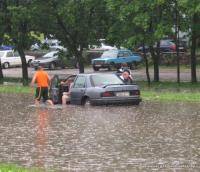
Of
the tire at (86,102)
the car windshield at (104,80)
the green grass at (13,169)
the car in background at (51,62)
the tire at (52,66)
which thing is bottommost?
the tire at (52,66)

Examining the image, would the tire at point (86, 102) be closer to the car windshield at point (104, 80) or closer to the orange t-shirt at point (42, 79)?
the car windshield at point (104, 80)

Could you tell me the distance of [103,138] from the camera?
16516 millimetres

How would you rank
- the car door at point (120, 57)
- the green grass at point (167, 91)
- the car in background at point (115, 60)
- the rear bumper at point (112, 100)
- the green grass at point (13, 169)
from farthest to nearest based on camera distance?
the car door at point (120, 57) → the car in background at point (115, 60) → the green grass at point (167, 91) → the rear bumper at point (112, 100) → the green grass at point (13, 169)

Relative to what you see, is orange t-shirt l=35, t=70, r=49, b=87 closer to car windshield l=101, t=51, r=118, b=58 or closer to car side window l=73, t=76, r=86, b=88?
car side window l=73, t=76, r=86, b=88

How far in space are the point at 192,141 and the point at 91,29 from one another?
2717 centimetres

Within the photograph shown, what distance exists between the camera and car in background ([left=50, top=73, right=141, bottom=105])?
25.4 metres

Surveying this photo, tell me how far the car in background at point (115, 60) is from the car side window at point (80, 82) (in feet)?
105

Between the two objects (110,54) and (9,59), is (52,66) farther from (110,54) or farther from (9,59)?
(110,54)

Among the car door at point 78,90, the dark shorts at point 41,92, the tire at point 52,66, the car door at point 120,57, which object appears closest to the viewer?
the car door at point 78,90

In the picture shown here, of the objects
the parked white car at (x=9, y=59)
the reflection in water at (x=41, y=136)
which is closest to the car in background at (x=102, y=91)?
the reflection in water at (x=41, y=136)

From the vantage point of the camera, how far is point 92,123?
65.7 ft

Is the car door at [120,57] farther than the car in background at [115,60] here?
Yes

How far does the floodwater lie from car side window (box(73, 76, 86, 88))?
3.26ft

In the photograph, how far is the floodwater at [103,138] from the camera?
41.8 ft
